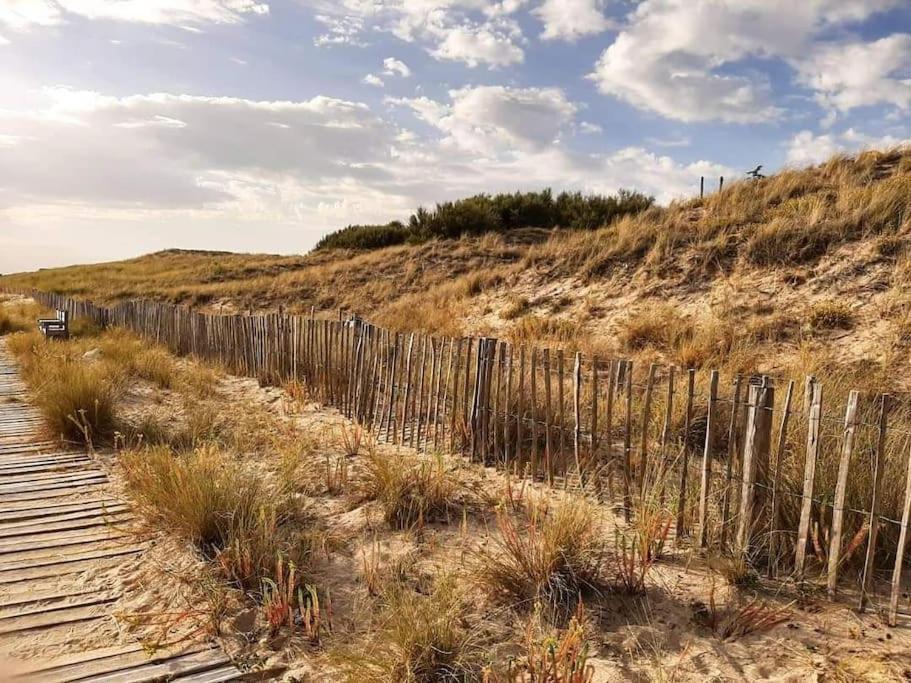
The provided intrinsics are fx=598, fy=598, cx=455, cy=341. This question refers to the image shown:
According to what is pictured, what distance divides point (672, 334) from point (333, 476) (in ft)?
16.9

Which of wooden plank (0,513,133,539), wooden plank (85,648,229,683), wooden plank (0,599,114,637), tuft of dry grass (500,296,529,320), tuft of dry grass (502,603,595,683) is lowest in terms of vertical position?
wooden plank (0,599,114,637)

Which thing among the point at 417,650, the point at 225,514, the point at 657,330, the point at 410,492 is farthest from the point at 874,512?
the point at 657,330

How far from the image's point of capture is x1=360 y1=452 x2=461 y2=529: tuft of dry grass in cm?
372

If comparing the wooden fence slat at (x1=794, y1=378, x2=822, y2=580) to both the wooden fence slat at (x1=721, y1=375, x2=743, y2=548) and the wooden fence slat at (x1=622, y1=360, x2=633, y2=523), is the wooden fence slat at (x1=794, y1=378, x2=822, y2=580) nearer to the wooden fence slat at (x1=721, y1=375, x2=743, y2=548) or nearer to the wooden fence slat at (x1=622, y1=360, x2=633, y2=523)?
the wooden fence slat at (x1=721, y1=375, x2=743, y2=548)

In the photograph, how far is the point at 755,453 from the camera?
10.2ft

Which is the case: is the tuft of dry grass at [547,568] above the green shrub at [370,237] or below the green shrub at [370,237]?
below

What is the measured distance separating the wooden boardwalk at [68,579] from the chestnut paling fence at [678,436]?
7.73 feet

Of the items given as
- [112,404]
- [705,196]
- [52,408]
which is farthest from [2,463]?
[705,196]

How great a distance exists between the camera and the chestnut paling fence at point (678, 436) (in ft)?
9.63

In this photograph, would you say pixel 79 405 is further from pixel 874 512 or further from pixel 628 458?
pixel 874 512

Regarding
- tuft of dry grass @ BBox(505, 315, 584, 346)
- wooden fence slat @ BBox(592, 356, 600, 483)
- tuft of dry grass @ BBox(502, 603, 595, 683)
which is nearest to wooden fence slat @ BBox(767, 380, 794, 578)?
wooden fence slat @ BBox(592, 356, 600, 483)

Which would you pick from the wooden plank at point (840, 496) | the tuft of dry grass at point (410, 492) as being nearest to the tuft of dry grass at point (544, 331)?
the tuft of dry grass at point (410, 492)

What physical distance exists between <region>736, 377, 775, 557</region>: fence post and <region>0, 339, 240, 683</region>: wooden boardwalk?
2514mm

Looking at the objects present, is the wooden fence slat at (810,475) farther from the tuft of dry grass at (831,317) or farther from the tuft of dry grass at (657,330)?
the tuft of dry grass at (831,317)
